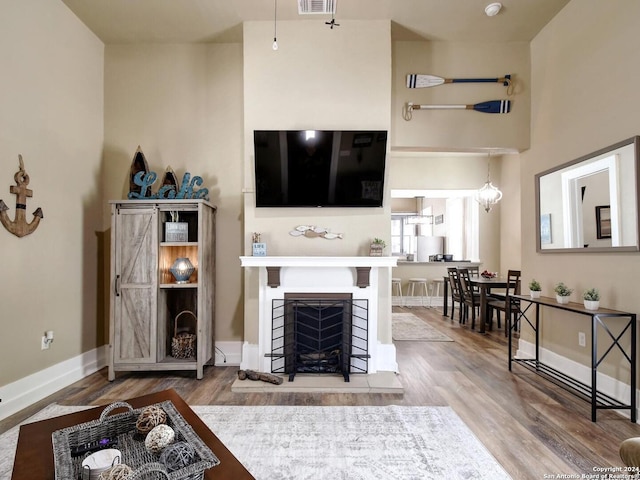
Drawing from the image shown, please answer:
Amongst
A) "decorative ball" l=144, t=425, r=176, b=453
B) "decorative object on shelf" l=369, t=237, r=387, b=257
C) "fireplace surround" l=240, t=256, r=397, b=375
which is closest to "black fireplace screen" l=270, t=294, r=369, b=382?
"fireplace surround" l=240, t=256, r=397, b=375

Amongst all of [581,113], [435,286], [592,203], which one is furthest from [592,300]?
[435,286]

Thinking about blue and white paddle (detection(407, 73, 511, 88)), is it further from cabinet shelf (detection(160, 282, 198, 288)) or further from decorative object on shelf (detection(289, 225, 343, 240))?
cabinet shelf (detection(160, 282, 198, 288))

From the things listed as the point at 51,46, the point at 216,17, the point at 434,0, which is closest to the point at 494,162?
the point at 434,0

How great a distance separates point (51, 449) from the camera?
4.07 ft

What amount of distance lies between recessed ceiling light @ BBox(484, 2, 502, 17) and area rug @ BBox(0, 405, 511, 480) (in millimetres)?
3559

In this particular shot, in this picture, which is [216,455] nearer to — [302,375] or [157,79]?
[302,375]

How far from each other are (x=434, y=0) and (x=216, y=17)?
2060mm

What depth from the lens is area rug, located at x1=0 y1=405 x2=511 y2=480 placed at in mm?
1810

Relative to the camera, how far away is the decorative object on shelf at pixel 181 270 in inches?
129

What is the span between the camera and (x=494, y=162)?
7.16 m

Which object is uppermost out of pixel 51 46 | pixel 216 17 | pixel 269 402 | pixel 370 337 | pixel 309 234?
pixel 216 17

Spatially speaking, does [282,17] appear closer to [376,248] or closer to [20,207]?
[376,248]

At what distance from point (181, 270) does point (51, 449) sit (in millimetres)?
2115

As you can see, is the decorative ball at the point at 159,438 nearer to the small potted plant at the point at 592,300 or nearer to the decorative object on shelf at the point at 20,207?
the decorative object on shelf at the point at 20,207
